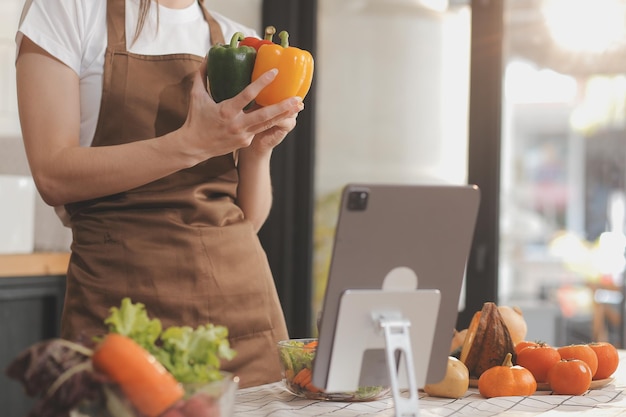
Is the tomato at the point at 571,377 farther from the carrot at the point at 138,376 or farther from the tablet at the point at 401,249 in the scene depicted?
the carrot at the point at 138,376

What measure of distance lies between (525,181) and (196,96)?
1024cm

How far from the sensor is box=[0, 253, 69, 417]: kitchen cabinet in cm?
269

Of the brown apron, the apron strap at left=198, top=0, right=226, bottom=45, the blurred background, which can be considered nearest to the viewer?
the brown apron

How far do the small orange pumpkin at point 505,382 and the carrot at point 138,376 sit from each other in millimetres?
623

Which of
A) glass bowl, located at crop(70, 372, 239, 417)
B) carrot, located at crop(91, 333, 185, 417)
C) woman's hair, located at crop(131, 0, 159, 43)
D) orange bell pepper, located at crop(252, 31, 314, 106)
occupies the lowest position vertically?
glass bowl, located at crop(70, 372, 239, 417)

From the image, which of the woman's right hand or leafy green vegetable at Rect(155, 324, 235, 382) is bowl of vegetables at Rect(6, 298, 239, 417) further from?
the woman's right hand

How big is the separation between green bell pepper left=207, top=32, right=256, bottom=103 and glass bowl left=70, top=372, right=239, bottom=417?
0.64 m

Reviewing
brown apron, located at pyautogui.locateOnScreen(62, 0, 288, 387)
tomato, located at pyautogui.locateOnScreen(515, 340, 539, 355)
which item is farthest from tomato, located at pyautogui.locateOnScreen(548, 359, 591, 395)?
brown apron, located at pyautogui.locateOnScreen(62, 0, 288, 387)

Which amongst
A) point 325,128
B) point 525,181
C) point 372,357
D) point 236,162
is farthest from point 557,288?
point 372,357

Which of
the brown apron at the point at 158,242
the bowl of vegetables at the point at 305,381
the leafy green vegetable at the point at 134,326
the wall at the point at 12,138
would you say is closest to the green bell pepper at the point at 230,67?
the brown apron at the point at 158,242

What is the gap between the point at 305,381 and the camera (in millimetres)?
1297

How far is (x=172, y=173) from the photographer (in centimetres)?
160

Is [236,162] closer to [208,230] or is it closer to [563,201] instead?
[208,230]

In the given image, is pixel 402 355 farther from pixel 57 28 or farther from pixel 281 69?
pixel 57 28
